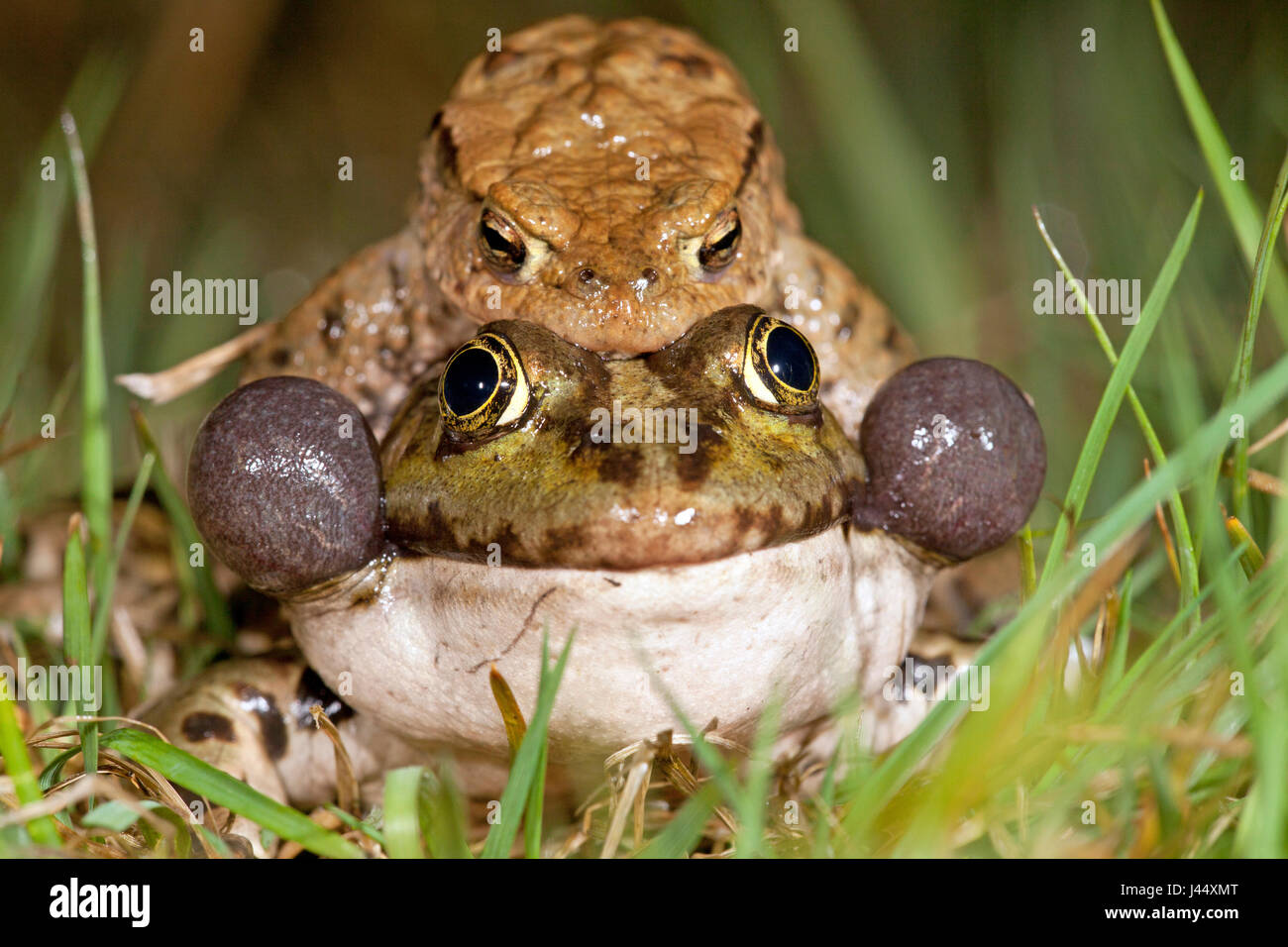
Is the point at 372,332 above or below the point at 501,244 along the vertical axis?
below

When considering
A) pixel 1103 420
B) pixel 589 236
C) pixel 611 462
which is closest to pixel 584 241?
pixel 589 236

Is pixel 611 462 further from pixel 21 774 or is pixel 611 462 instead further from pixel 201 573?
pixel 201 573

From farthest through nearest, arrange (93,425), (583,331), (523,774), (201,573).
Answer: (201,573)
(93,425)
(583,331)
(523,774)

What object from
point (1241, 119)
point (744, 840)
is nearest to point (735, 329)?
point (744, 840)

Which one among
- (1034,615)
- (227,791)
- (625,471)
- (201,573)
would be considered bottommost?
(227,791)

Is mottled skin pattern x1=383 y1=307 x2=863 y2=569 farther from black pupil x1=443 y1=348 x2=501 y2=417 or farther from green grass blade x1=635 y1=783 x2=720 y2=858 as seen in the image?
green grass blade x1=635 y1=783 x2=720 y2=858

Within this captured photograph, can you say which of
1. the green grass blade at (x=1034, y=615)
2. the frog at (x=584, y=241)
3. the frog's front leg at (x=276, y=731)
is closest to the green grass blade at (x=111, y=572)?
the frog's front leg at (x=276, y=731)

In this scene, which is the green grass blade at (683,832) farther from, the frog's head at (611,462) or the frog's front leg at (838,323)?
the frog's front leg at (838,323)
